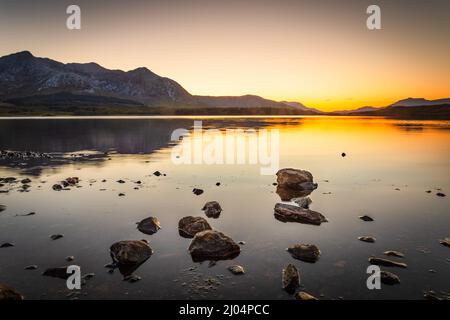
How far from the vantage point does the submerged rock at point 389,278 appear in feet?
43.5

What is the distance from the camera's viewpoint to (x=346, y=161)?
48750 mm

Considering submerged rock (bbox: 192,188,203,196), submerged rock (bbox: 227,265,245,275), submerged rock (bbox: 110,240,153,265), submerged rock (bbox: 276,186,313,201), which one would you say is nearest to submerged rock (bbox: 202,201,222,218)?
submerged rock (bbox: 192,188,203,196)

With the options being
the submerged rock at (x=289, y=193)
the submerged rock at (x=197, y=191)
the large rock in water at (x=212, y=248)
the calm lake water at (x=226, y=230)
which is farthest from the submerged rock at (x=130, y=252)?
the submerged rock at (x=289, y=193)

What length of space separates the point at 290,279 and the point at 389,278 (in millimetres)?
4192

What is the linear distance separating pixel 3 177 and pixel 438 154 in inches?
2489

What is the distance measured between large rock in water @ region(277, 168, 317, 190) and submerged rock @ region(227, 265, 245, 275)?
17.0 m

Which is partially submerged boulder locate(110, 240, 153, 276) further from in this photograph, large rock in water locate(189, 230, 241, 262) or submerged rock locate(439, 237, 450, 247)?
submerged rock locate(439, 237, 450, 247)

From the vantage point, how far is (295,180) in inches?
1197

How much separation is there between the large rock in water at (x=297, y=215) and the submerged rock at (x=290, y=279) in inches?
298

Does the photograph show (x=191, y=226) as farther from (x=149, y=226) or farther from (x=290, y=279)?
(x=290, y=279)

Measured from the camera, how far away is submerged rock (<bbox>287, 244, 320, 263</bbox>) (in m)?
15.3

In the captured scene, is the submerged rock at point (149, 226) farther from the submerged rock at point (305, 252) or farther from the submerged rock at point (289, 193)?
the submerged rock at point (289, 193)

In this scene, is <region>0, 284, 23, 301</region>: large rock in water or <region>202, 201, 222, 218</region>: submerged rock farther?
<region>202, 201, 222, 218</region>: submerged rock

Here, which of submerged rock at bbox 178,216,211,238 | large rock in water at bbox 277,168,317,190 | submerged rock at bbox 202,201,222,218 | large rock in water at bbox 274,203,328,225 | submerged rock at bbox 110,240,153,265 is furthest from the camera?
large rock in water at bbox 277,168,317,190
